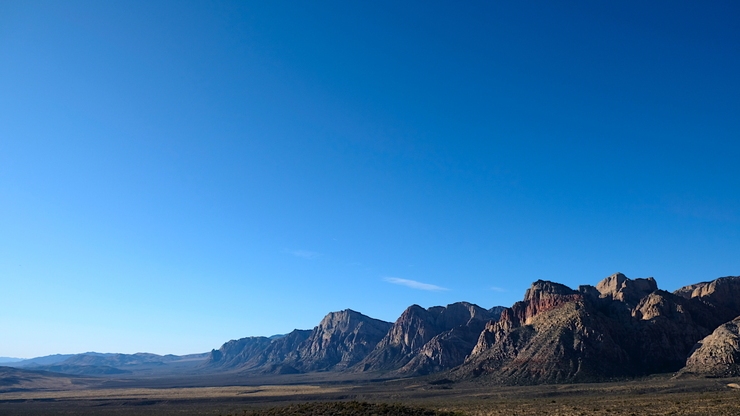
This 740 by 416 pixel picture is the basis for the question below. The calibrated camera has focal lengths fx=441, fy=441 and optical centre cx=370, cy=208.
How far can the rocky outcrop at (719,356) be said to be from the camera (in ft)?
324

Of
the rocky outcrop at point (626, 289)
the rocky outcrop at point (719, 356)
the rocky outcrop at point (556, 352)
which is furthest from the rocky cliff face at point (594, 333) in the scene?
the rocky outcrop at point (719, 356)

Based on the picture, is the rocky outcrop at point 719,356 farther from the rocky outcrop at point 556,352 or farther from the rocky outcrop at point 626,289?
the rocky outcrop at point 626,289

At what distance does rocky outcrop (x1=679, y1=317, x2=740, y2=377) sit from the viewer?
9882 cm

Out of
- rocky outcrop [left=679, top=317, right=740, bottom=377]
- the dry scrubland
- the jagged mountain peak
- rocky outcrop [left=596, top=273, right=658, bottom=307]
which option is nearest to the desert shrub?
the dry scrubland

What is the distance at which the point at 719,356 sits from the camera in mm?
103500

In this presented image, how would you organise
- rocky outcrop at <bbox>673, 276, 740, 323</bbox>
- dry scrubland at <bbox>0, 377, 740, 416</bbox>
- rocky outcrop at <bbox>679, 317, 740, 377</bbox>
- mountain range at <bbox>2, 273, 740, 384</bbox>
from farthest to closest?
rocky outcrop at <bbox>673, 276, 740, 323</bbox>
mountain range at <bbox>2, 273, 740, 384</bbox>
rocky outcrop at <bbox>679, 317, 740, 377</bbox>
dry scrubland at <bbox>0, 377, 740, 416</bbox>

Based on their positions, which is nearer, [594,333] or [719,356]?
[719,356]

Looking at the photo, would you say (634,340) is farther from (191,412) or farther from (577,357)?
(191,412)

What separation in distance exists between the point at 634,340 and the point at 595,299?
21997 mm

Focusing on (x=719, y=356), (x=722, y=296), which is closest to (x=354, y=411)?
(x=719, y=356)

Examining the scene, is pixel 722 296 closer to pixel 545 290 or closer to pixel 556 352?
pixel 545 290

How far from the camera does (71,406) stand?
109 m

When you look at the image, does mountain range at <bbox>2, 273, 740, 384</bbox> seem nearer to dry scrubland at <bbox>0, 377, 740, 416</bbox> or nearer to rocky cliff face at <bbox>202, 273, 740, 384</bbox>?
rocky cliff face at <bbox>202, 273, 740, 384</bbox>

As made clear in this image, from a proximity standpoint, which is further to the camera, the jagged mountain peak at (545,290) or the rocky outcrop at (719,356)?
the jagged mountain peak at (545,290)
